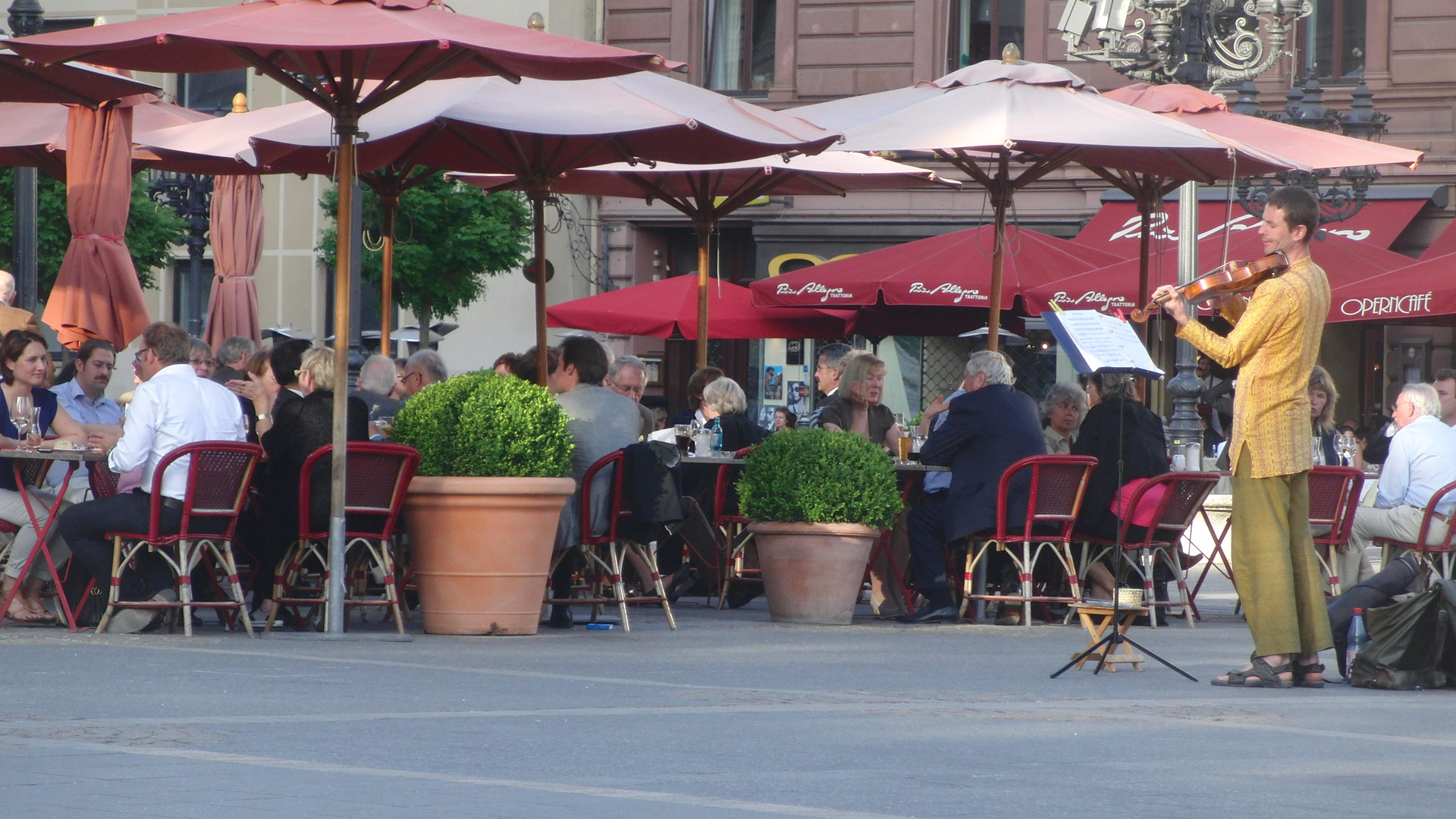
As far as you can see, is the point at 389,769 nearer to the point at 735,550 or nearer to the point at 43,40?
the point at 43,40

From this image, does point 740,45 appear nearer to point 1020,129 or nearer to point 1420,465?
point 1020,129

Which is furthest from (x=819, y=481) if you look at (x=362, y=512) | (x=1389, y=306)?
(x=1389, y=306)

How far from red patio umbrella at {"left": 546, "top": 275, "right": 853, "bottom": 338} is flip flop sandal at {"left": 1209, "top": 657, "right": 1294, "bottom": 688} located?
31.8ft

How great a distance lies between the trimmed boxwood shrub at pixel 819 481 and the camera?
11609mm

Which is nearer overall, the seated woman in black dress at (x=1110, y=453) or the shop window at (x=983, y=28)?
the seated woman in black dress at (x=1110, y=453)

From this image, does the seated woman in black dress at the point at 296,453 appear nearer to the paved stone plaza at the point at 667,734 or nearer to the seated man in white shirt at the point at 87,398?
the paved stone plaza at the point at 667,734

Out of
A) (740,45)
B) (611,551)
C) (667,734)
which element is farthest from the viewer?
(740,45)

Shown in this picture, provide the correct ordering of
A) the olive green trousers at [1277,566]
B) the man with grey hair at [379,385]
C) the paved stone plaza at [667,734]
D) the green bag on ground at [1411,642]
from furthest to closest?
the man with grey hair at [379,385]
the green bag on ground at [1411,642]
the olive green trousers at [1277,566]
the paved stone plaza at [667,734]

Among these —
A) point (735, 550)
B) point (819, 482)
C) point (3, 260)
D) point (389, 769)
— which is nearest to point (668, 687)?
point (389, 769)

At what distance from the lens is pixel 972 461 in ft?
39.4

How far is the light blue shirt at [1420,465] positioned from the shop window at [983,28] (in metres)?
16.0

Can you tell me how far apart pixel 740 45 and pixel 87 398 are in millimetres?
17892

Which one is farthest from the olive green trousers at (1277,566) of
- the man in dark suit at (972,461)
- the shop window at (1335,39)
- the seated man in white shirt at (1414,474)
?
the shop window at (1335,39)

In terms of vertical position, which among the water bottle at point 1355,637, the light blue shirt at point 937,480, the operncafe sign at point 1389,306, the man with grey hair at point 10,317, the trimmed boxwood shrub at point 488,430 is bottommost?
the water bottle at point 1355,637
